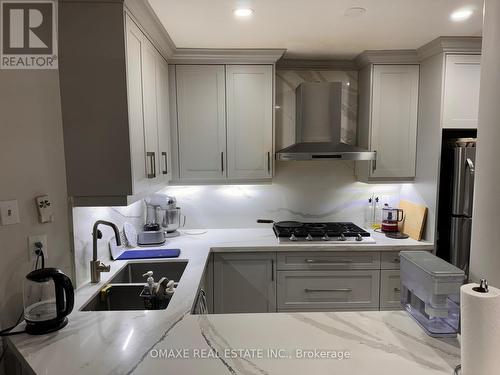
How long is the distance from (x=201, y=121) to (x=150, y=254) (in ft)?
3.74

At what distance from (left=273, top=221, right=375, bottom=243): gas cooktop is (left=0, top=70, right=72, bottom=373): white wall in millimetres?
1602

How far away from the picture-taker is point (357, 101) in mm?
3057

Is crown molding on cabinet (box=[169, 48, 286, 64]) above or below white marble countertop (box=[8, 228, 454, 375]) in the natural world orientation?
above

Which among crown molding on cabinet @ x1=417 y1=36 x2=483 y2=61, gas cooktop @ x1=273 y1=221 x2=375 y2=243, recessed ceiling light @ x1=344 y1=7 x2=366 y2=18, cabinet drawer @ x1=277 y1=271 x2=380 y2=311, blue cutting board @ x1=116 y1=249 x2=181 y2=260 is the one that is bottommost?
cabinet drawer @ x1=277 y1=271 x2=380 y2=311

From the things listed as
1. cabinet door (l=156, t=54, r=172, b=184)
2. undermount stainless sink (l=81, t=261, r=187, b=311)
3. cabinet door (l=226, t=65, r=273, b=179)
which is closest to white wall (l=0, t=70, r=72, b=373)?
undermount stainless sink (l=81, t=261, r=187, b=311)

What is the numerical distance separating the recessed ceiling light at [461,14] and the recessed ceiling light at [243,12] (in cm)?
120

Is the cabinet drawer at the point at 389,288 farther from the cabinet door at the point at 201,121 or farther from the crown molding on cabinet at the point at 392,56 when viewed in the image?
the crown molding on cabinet at the point at 392,56

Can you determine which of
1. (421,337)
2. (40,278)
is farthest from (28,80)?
(421,337)

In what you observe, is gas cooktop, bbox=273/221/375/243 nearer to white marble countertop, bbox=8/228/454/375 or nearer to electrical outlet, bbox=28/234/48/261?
white marble countertop, bbox=8/228/454/375

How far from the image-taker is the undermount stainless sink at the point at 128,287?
1.75 m

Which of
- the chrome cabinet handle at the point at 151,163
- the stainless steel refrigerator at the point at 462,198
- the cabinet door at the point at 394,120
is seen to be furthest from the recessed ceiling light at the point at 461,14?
the chrome cabinet handle at the point at 151,163

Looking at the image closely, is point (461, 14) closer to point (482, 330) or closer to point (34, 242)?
point (482, 330)

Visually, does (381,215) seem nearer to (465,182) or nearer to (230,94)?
(465,182)

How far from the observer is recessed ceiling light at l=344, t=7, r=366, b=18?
1.91 metres
